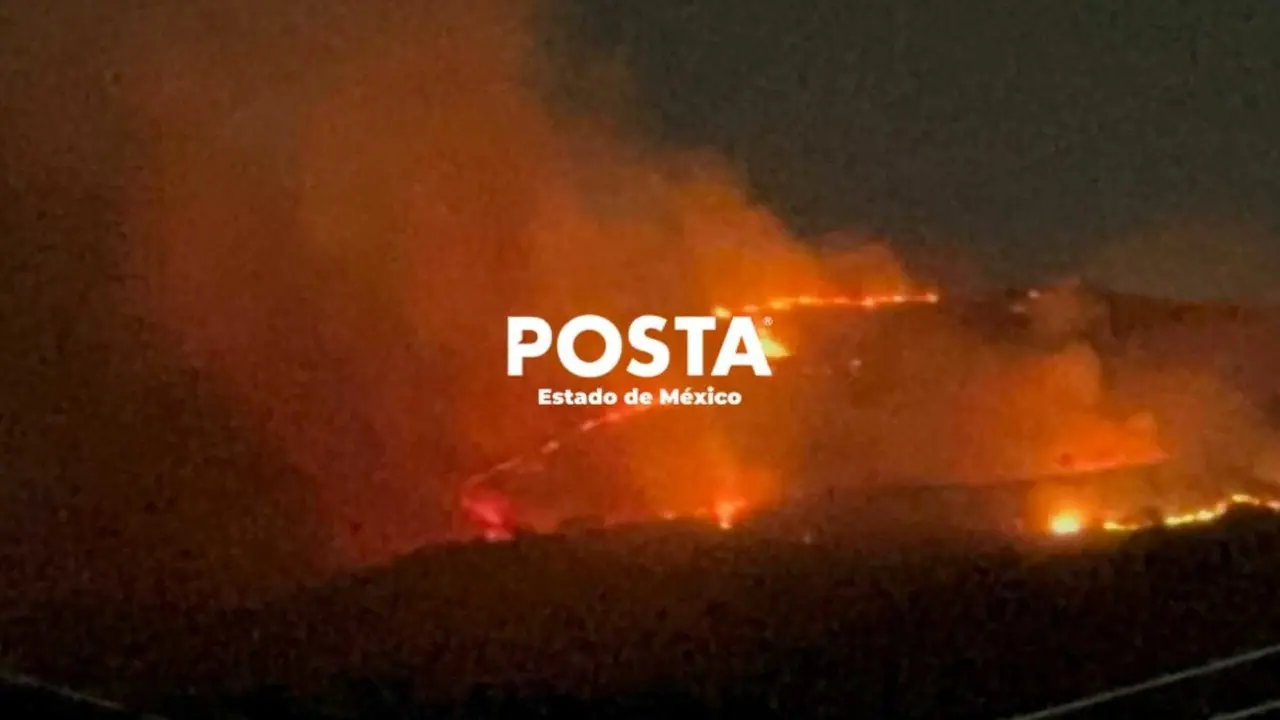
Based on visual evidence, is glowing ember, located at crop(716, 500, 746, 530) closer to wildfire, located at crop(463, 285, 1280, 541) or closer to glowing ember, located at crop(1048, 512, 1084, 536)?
wildfire, located at crop(463, 285, 1280, 541)

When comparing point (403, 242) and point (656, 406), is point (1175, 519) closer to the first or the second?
point (656, 406)

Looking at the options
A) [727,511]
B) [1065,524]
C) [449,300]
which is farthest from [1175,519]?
[449,300]

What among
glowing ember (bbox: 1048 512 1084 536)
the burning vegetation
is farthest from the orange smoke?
glowing ember (bbox: 1048 512 1084 536)

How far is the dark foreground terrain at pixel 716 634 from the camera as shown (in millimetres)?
1001

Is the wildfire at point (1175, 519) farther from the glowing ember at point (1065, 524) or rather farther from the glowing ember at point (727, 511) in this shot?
the glowing ember at point (727, 511)

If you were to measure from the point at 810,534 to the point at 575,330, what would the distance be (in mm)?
168

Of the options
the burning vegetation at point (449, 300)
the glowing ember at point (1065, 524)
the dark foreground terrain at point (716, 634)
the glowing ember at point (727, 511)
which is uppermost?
the burning vegetation at point (449, 300)

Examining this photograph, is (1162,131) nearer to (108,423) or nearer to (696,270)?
(696,270)

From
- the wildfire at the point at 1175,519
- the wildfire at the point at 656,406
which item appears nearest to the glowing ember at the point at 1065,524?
the wildfire at the point at 1175,519

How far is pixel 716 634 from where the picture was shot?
3.34 feet

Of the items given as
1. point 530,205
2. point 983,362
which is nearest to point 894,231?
point 983,362

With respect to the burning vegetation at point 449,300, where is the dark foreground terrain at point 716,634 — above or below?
below

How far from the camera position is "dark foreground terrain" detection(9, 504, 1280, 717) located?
39.4 inches

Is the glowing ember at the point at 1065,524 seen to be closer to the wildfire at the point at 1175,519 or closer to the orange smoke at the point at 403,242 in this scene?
the wildfire at the point at 1175,519
